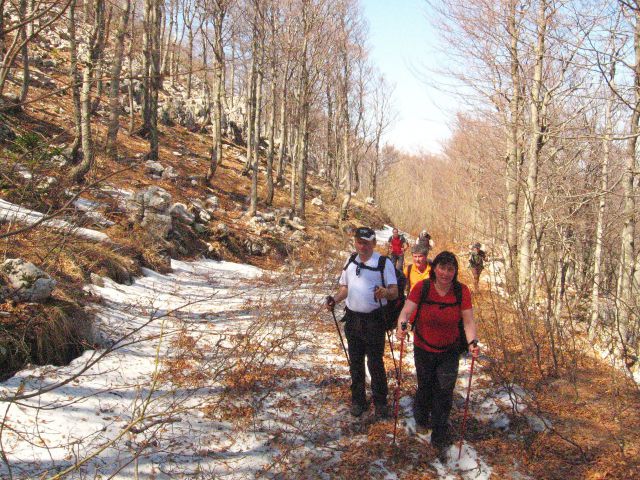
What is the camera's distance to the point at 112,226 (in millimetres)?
10273

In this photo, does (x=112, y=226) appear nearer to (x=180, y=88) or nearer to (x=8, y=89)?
(x=8, y=89)

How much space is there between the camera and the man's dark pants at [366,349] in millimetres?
4250

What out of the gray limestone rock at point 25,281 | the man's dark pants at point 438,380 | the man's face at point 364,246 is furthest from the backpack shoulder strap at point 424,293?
the gray limestone rock at point 25,281

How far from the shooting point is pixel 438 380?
3859mm

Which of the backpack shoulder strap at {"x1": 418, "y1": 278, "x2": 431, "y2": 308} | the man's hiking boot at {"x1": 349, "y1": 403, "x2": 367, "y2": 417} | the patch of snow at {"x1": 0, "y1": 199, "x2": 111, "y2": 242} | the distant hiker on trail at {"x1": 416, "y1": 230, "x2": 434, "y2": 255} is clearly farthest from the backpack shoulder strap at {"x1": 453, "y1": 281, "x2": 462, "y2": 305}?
the patch of snow at {"x1": 0, "y1": 199, "x2": 111, "y2": 242}

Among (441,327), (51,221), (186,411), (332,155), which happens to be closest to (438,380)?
(441,327)

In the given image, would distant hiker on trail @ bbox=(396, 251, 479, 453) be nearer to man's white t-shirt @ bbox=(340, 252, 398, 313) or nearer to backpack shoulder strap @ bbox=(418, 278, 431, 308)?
backpack shoulder strap @ bbox=(418, 278, 431, 308)

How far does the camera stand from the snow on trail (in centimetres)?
347

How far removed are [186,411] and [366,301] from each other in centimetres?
189

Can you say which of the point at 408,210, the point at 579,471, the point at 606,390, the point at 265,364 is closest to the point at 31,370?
the point at 265,364

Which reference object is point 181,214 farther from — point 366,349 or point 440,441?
point 440,441

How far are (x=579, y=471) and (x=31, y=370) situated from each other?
5.08m

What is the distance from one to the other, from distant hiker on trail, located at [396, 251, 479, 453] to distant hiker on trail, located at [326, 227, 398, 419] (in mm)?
375

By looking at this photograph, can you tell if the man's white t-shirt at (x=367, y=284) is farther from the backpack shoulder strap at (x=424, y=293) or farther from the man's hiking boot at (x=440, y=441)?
the man's hiking boot at (x=440, y=441)
